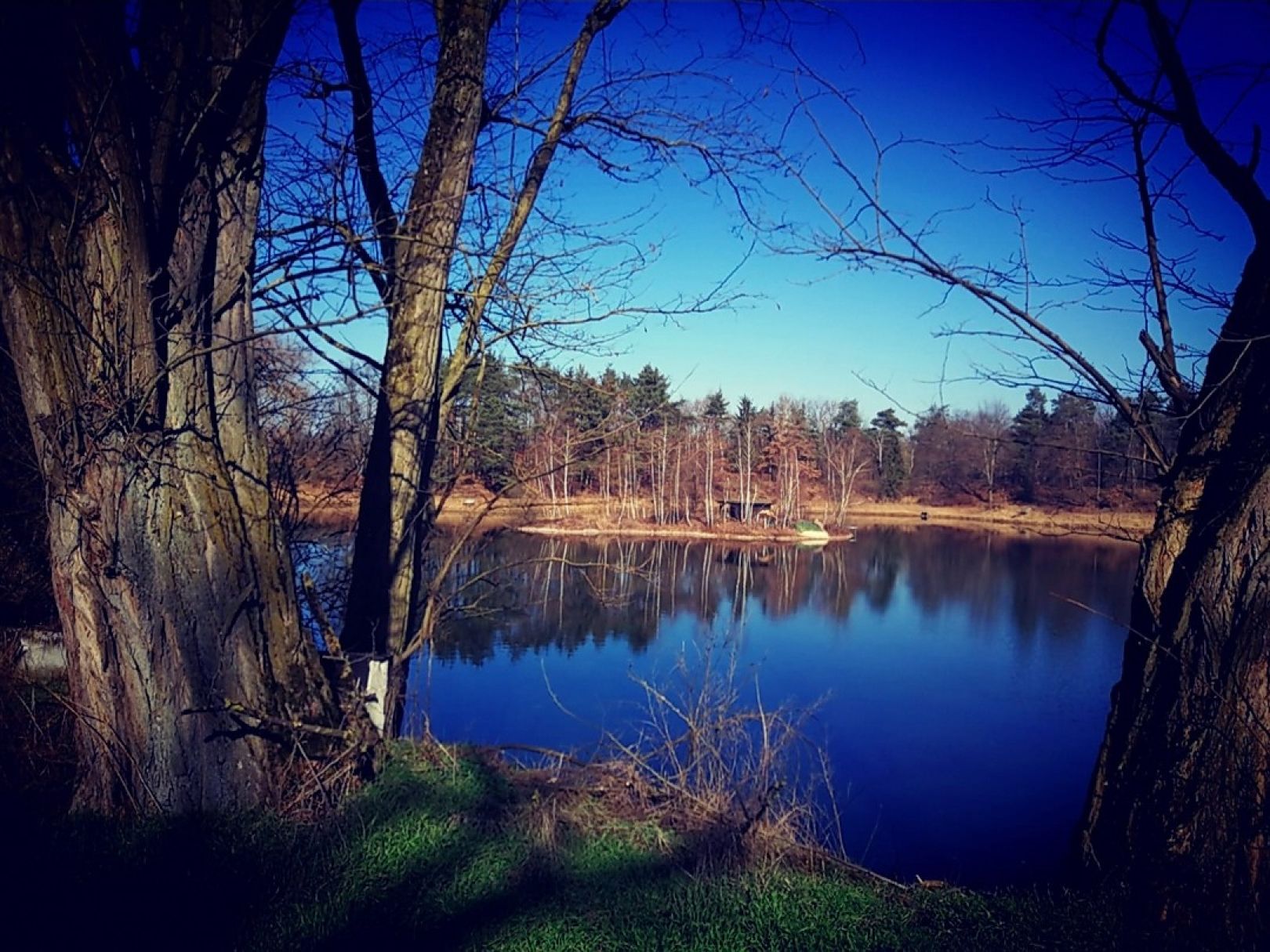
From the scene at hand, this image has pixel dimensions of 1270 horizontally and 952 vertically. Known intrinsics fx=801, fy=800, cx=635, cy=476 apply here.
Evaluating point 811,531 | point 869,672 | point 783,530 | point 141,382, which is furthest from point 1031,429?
point 783,530

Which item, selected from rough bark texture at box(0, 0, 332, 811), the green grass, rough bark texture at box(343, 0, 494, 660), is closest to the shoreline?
rough bark texture at box(343, 0, 494, 660)

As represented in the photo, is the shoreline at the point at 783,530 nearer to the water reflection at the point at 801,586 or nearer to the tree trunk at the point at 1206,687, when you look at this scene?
the water reflection at the point at 801,586

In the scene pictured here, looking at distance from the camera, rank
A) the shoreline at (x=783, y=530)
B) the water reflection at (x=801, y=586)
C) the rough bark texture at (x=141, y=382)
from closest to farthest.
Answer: the rough bark texture at (x=141, y=382), the shoreline at (x=783, y=530), the water reflection at (x=801, y=586)

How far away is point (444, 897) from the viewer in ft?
8.35

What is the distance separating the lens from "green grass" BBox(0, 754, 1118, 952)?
7.63 feet

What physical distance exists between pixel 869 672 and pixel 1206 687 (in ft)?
49.5

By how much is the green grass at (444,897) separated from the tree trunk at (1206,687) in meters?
0.36

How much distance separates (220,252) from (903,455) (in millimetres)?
50437

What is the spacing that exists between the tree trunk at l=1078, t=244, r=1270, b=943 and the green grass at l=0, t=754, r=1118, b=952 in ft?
1.19

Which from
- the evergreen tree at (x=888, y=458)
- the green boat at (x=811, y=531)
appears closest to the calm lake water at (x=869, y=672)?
the green boat at (x=811, y=531)

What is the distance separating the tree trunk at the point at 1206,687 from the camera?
2.66 meters

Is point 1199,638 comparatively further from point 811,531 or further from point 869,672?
point 811,531

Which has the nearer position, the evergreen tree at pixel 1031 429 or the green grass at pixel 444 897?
the green grass at pixel 444 897

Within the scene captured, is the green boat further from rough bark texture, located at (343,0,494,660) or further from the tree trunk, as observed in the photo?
the tree trunk
